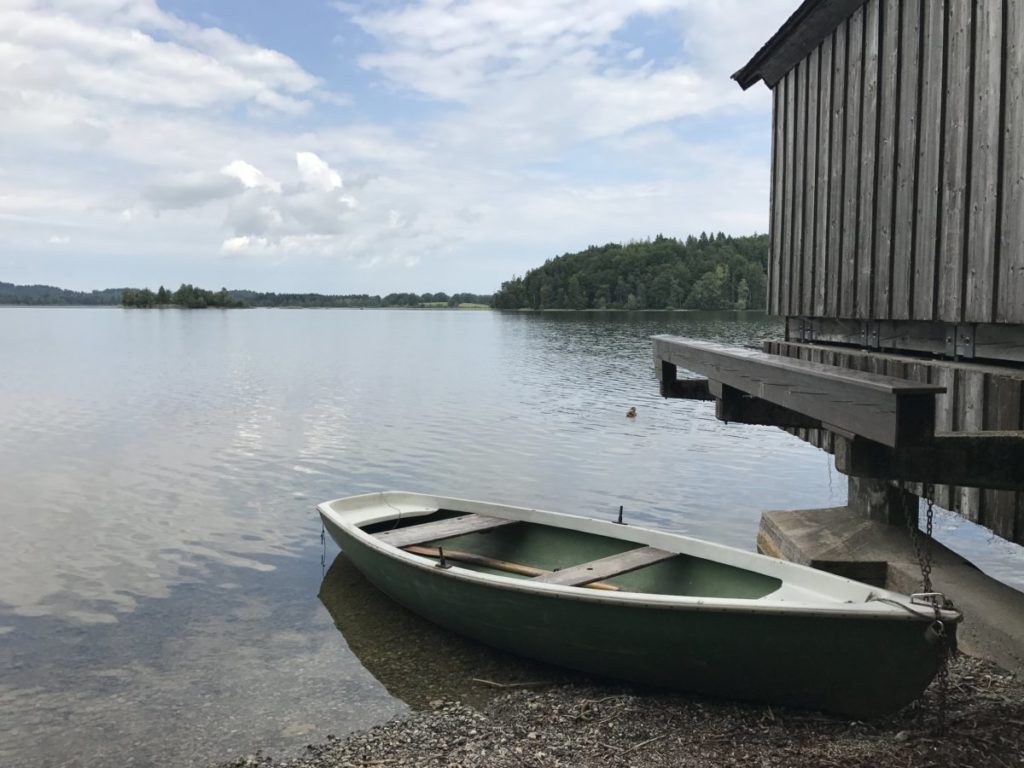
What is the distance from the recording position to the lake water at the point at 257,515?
25.0 feet

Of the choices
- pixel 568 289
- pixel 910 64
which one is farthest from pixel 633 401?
pixel 568 289

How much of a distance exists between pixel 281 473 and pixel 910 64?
49.1 feet

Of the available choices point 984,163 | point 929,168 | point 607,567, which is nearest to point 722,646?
point 607,567

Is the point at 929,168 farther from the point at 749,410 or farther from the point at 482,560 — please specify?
the point at 482,560

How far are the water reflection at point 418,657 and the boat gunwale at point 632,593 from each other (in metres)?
0.95

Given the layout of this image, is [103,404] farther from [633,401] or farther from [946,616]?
[946,616]

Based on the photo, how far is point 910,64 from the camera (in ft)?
22.9

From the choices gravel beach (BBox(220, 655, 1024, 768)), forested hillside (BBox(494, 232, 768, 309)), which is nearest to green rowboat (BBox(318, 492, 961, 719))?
gravel beach (BBox(220, 655, 1024, 768))

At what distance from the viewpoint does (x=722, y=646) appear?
6.33 metres

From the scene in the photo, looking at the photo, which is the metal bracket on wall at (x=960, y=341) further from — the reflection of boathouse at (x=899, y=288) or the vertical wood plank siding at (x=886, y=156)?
the vertical wood plank siding at (x=886, y=156)

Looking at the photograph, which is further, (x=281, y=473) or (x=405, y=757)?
(x=281, y=473)

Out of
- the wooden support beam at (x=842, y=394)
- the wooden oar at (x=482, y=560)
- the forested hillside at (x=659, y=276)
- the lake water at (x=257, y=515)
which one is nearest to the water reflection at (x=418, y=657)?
the lake water at (x=257, y=515)

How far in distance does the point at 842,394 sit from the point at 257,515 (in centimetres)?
1241

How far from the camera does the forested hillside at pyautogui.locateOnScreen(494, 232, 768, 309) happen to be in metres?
149
